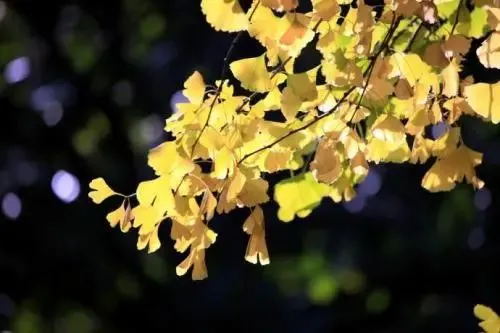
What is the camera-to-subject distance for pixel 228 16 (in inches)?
29.1

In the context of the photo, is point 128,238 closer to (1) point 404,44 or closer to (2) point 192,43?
(2) point 192,43

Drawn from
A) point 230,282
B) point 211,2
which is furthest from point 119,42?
point 211,2

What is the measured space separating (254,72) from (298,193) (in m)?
0.32

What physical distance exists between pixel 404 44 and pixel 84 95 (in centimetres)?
204

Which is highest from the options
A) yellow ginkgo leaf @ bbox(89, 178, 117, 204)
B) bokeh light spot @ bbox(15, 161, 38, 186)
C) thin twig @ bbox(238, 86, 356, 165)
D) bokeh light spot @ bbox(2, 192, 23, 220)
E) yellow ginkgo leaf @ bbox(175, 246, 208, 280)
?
thin twig @ bbox(238, 86, 356, 165)

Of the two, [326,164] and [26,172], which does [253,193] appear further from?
[26,172]

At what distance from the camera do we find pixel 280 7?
2.35 feet

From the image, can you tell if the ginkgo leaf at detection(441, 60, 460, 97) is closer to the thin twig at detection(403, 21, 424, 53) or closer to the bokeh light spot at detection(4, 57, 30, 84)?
the thin twig at detection(403, 21, 424, 53)

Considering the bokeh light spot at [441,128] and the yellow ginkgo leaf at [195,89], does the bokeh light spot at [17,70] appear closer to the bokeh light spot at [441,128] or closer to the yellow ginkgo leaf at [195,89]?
the bokeh light spot at [441,128]

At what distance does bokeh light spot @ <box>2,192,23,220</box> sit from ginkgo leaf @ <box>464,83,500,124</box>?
2241 mm

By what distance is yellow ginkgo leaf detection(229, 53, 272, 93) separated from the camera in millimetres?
827

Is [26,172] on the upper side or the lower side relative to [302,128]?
lower

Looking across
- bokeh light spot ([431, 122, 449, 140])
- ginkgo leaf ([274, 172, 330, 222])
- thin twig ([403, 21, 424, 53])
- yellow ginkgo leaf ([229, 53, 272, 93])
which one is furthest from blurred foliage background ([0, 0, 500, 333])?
yellow ginkgo leaf ([229, 53, 272, 93])

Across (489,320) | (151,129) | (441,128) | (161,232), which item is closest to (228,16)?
(489,320)
